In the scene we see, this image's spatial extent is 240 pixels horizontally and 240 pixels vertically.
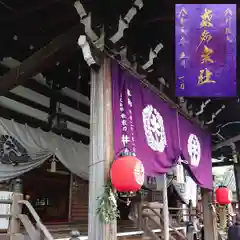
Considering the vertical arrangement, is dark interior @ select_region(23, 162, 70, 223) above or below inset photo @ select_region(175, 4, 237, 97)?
below

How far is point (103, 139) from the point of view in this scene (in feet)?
14.4

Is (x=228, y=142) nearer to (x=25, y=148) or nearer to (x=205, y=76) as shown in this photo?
(x=205, y=76)

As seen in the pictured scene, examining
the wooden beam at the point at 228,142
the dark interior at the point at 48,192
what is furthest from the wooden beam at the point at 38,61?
the wooden beam at the point at 228,142

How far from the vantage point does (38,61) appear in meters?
5.22

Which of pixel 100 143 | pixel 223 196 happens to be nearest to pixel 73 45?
pixel 100 143

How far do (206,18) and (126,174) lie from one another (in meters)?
2.42

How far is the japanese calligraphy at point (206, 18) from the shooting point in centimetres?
457

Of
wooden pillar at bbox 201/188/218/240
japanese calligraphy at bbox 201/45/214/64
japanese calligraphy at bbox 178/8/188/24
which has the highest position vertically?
japanese calligraphy at bbox 178/8/188/24

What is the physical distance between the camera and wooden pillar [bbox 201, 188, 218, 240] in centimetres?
939

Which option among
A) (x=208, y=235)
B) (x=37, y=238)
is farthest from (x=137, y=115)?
(x=208, y=235)

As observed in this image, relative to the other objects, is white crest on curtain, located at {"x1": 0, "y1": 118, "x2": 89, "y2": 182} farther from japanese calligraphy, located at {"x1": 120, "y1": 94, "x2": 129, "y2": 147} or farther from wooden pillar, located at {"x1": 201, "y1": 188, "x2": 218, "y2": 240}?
wooden pillar, located at {"x1": 201, "y1": 188, "x2": 218, "y2": 240}

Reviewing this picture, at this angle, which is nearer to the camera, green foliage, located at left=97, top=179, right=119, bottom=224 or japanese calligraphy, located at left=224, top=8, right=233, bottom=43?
green foliage, located at left=97, top=179, right=119, bottom=224

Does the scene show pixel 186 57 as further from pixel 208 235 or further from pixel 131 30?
pixel 208 235

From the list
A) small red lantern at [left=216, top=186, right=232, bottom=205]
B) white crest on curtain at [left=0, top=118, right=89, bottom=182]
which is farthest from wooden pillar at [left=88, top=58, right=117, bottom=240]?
small red lantern at [left=216, top=186, right=232, bottom=205]
